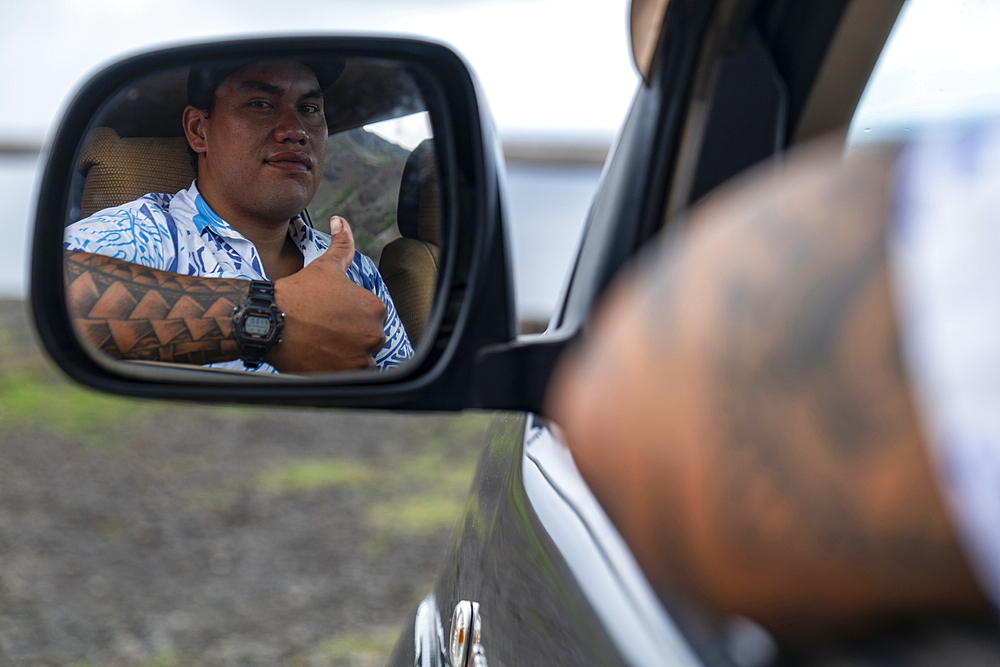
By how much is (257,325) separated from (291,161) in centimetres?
18

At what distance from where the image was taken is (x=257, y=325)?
3.45 feet

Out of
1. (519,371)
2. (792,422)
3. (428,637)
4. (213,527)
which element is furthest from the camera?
(213,527)

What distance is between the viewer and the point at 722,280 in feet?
1.60

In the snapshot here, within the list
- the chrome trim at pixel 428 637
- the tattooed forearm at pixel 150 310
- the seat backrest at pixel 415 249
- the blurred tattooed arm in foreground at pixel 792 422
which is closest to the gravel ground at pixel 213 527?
the chrome trim at pixel 428 637

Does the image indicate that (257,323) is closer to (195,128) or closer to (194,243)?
(194,243)

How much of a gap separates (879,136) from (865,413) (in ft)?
1.90

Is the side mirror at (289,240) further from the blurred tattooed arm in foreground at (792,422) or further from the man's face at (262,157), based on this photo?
the blurred tattooed arm in foreground at (792,422)

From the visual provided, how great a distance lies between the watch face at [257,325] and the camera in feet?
3.42

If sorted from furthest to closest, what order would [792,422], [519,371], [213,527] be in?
[213,527], [519,371], [792,422]

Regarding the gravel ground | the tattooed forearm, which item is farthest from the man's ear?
the gravel ground

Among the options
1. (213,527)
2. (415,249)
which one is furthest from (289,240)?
(213,527)

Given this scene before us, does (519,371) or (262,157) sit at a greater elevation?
(262,157)

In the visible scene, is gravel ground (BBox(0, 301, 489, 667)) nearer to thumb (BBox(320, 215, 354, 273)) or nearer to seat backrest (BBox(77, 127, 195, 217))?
seat backrest (BBox(77, 127, 195, 217))

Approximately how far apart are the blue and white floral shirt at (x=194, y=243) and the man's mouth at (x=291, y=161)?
6cm
